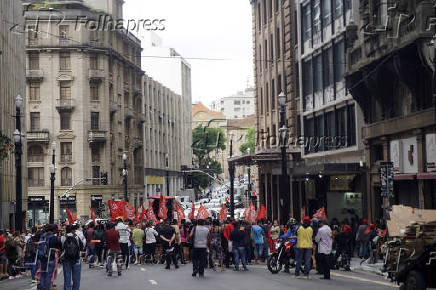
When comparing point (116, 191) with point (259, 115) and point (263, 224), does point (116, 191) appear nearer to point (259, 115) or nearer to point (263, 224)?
point (259, 115)

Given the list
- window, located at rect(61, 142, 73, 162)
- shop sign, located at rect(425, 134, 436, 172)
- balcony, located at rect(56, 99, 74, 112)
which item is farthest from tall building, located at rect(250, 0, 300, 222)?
window, located at rect(61, 142, 73, 162)

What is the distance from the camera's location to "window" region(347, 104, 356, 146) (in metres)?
38.8

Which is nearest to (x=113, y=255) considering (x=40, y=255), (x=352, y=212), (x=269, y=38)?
(x=40, y=255)

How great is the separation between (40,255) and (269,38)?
4241 cm

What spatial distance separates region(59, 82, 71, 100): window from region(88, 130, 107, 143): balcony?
4081 mm

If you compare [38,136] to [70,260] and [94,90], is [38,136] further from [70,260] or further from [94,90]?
[70,260]

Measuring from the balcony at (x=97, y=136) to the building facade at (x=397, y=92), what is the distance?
149 feet

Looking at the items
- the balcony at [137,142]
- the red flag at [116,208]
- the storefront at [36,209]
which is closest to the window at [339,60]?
the red flag at [116,208]

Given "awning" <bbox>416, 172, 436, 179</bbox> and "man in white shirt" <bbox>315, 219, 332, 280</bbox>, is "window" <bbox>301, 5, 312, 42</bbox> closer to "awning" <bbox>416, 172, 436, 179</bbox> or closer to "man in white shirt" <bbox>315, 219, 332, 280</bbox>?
"awning" <bbox>416, 172, 436, 179</bbox>

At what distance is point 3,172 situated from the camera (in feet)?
159

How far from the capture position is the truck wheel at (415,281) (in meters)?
15.2

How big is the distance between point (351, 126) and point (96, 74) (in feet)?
147

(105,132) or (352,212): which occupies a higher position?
(105,132)

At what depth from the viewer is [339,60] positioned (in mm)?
40625
